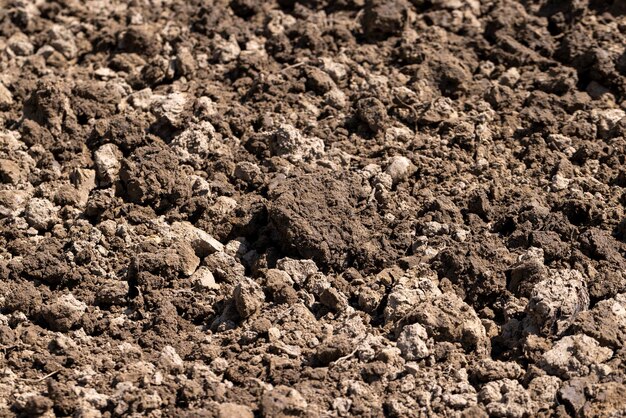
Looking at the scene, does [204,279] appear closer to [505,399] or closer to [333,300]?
[333,300]

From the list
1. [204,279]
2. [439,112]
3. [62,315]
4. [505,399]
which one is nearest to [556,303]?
[505,399]

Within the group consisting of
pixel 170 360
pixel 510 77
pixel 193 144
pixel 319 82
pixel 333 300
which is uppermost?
pixel 510 77

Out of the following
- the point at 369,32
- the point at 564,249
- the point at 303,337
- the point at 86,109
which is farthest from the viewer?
the point at 369,32

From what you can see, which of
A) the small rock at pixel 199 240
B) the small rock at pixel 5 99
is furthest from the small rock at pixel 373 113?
the small rock at pixel 5 99

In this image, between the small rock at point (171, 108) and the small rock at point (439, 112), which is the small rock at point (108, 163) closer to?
the small rock at point (171, 108)

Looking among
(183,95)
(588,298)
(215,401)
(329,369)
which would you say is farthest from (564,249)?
(183,95)

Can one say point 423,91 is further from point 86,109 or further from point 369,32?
point 86,109
